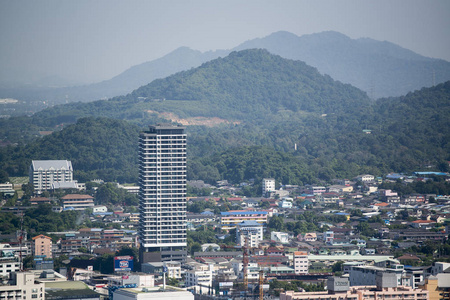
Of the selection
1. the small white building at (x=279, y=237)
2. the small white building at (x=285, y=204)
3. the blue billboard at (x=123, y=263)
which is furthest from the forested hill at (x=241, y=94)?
the blue billboard at (x=123, y=263)

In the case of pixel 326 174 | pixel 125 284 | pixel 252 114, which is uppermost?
pixel 252 114

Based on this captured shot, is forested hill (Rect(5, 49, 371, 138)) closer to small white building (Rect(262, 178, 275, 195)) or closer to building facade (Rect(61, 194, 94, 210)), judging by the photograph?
small white building (Rect(262, 178, 275, 195))

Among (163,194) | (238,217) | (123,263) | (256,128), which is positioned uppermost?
(256,128)

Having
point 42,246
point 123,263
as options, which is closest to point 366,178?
point 42,246

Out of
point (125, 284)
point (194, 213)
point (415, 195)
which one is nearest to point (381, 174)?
point (415, 195)

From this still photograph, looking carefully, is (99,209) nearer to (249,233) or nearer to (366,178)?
(249,233)

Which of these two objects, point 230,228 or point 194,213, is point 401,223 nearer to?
point 230,228
